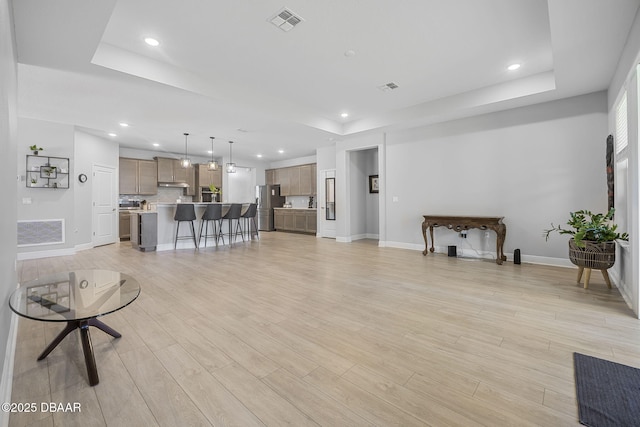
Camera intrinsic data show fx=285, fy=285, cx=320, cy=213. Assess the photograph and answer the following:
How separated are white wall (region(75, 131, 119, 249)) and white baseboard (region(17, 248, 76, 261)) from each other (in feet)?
0.97

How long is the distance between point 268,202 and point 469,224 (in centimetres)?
713

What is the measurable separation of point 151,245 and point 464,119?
6.97 m

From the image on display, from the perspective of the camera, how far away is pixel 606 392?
1562 mm

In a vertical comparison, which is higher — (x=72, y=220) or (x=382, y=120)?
(x=382, y=120)

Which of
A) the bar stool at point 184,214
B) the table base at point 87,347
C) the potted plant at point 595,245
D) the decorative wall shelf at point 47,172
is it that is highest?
the decorative wall shelf at point 47,172

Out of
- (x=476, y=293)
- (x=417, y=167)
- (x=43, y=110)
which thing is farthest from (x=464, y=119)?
(x=43, y=110)

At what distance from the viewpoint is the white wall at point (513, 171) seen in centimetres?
428

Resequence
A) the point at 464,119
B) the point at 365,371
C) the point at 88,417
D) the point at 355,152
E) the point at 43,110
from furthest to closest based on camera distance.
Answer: the point at 355,152 → the point at 464,119 → the point at 43,110 → the point at 365,371 → the point at 88,417

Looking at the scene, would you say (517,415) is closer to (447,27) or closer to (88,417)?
(88,417)

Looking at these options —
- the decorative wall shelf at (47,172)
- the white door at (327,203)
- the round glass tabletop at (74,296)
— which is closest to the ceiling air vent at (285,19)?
the round glass tabletop at (74,296)

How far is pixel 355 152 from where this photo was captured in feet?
25.6

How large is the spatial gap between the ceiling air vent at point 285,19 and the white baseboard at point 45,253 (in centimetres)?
614

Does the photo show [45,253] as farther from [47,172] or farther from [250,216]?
[250,216]

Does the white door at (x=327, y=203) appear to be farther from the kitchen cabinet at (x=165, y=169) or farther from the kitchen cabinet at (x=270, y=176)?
the kitchen cabinet at (x=165, y=169)
